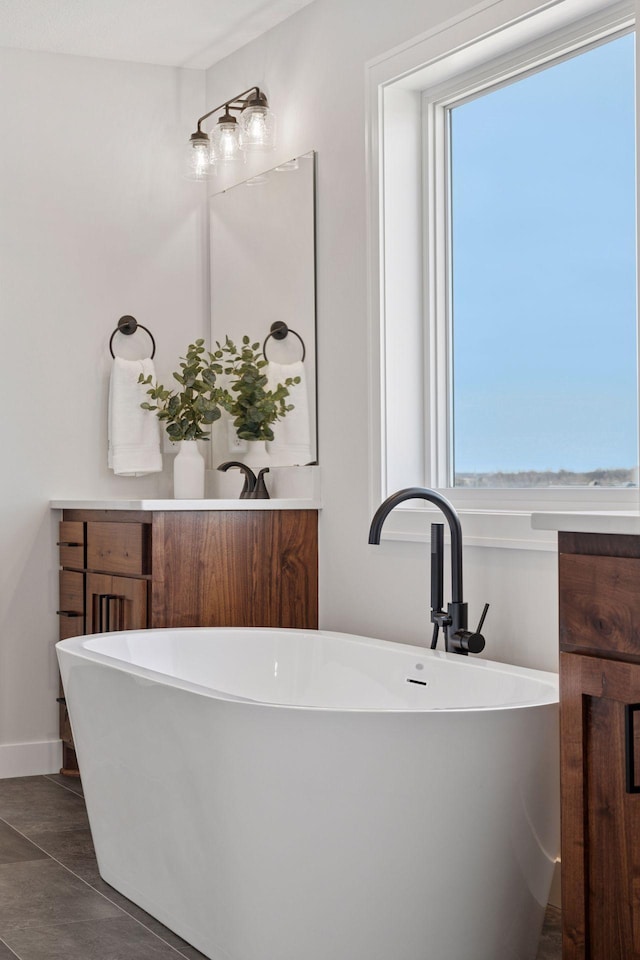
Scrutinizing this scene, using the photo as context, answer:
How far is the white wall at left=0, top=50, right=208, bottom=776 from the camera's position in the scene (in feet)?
12.6

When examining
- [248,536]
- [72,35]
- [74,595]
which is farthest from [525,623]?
[72,35]

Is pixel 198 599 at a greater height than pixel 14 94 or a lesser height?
lesser

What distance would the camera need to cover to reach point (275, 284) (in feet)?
12.3

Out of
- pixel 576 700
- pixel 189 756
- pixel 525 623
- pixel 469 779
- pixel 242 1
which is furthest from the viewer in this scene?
pixel 242 1

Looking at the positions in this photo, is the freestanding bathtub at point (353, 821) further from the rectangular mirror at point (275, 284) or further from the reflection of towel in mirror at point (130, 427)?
the reflection of towel in mirror at point (130, 427)

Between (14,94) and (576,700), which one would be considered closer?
(576,700)

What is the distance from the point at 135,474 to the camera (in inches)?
155

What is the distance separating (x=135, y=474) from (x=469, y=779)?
87.8 inches

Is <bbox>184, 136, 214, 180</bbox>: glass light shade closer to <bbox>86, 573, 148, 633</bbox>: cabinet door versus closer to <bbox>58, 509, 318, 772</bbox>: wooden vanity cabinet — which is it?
<bbox>58, 509, 318, 772</bbox>: wooden vanity cabinet

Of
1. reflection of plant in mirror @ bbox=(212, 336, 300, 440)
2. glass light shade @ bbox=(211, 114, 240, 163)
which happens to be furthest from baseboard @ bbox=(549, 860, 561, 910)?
glass light shade @ bbox=(211, 114, 240, 163)

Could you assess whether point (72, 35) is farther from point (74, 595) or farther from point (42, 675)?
point (42, 675)

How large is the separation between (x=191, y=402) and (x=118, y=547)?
589 millimetres

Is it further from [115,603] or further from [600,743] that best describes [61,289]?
Answer: [600,743]

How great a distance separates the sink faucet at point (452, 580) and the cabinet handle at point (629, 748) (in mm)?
974
